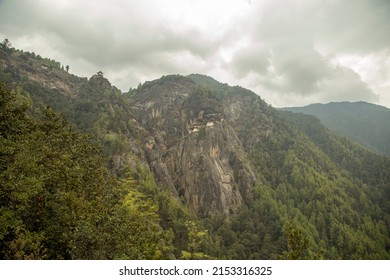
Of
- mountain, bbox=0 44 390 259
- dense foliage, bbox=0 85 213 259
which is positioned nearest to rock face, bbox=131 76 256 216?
mountain, bbox=0 44 390 259

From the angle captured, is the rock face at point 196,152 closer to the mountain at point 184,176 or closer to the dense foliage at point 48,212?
the mountain at point 184,176

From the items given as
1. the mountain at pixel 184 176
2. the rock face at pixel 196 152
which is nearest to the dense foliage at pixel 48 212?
the mountain at pixel 184 176

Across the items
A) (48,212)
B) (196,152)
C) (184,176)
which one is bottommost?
(48,212)

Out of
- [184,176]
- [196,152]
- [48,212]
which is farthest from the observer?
[196,152]

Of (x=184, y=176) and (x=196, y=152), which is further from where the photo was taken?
(x=196, y=152)

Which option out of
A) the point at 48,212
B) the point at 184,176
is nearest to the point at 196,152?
the point at 184,176

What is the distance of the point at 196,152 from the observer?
14675cm

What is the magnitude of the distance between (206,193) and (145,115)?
66205 millimetres

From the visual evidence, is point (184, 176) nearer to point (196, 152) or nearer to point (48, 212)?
point (196, 152)

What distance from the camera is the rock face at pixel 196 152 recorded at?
134m

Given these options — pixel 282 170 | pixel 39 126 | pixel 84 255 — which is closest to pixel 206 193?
pixel 282 170

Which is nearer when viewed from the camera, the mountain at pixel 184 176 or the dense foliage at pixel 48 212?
the dense foliage at pixel 48 212

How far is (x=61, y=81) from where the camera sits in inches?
6019
